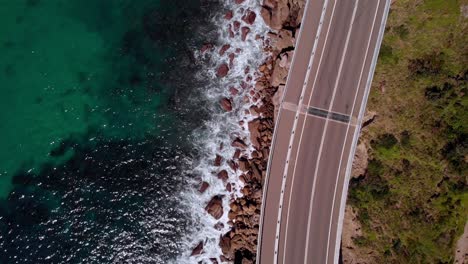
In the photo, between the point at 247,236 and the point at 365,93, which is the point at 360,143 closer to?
the point at 365,93

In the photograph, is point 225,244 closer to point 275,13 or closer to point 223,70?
point 223,70

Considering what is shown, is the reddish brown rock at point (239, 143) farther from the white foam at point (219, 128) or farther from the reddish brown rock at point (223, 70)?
the reddish brown rock at point (223, 70)

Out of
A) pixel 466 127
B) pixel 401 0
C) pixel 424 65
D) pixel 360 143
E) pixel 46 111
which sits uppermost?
pixel 401 0

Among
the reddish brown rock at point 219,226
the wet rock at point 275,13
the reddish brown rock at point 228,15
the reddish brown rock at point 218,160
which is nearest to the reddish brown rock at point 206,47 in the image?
the reddish brown rock at point 228,15

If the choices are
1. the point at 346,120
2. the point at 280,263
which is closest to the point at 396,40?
the point at 346,120

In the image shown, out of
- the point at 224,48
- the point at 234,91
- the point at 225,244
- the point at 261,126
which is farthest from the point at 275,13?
the point at 225,244

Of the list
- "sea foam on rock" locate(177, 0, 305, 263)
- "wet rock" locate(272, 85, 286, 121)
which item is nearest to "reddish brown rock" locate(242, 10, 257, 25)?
"sea foam on rock" locate(177, 0, 305, 263)
